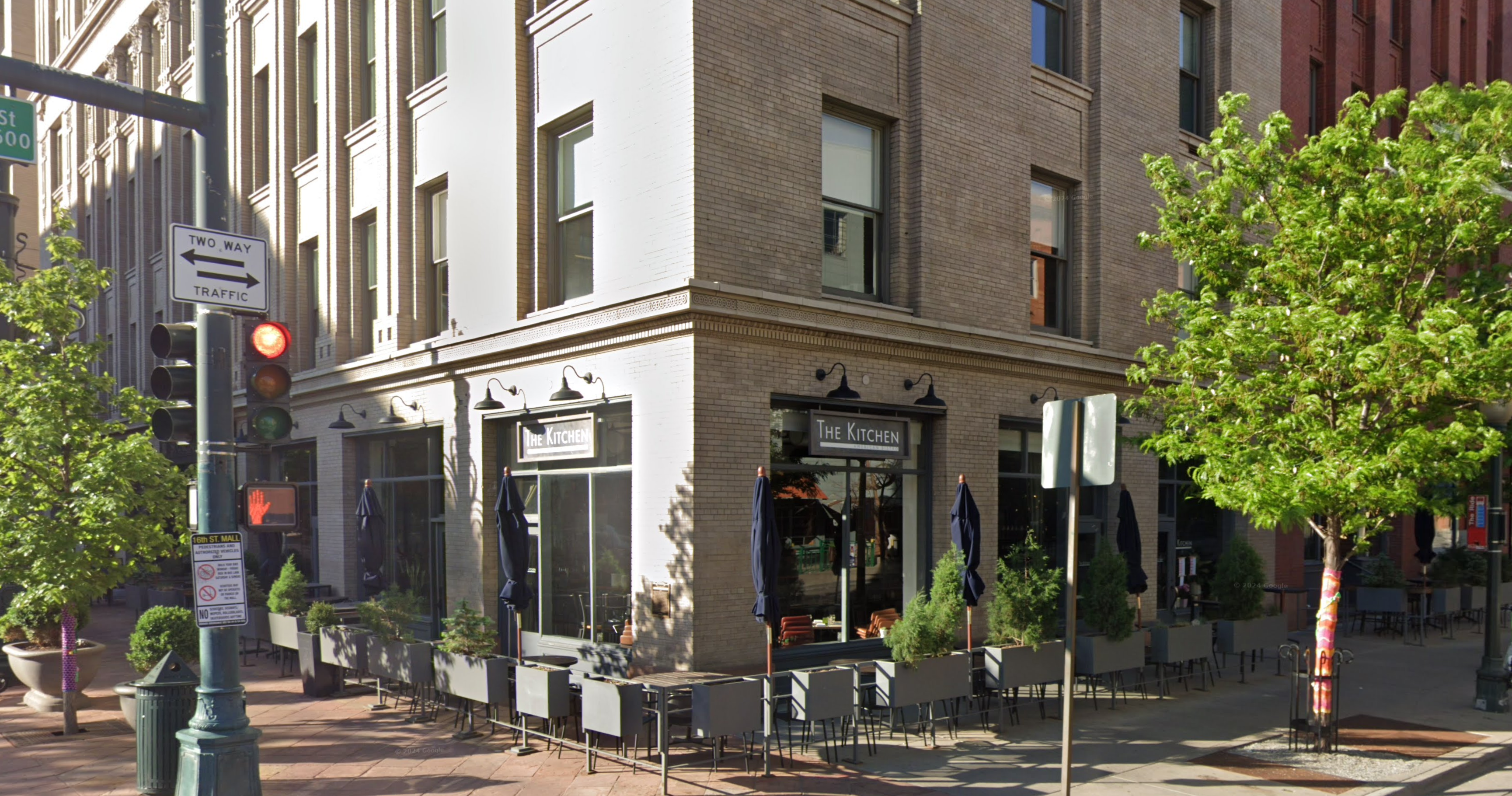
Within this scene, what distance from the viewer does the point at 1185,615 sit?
65.7ft

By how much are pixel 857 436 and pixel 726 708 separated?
478 cm

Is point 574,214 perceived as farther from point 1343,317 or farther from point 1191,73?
point 1191,73

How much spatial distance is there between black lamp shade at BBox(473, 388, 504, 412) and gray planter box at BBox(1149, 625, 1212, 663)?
907 centimetres

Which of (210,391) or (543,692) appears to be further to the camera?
(543,692)

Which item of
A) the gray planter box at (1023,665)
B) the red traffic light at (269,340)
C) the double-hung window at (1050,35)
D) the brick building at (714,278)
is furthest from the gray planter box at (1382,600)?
the red traffic light at (269,340)

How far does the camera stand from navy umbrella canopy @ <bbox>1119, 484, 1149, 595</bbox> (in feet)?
50.2

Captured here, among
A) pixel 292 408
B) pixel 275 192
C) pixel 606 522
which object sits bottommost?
pixel 606 522

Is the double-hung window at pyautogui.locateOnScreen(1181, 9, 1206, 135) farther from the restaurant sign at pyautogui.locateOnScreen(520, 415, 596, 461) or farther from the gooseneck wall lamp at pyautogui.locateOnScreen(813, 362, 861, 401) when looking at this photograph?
the restaurant sign at pyautogui.locateOnScreen(520, 415, 596, 461)

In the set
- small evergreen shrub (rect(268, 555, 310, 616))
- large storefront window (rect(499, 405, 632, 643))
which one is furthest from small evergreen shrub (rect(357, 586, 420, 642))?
small evergreen shrub (rect(268, 555, 310, 616))

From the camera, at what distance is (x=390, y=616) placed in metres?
13.3

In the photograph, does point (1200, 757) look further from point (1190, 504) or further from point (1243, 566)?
point (1190, 504)

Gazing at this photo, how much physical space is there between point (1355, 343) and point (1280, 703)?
530 centimetres

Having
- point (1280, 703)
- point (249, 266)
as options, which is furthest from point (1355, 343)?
point (249, 266)

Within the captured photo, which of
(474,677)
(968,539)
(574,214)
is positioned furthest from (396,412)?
(968,539)
